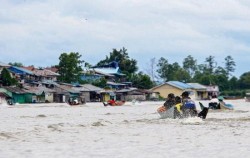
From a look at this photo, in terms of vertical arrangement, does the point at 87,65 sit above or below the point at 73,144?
above

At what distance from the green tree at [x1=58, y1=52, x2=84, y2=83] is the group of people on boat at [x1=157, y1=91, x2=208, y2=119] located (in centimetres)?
5996

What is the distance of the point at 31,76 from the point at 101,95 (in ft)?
43.1

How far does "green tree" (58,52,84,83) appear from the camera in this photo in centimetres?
8175

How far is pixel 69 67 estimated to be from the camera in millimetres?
84562

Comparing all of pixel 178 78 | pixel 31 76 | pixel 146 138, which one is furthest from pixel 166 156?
pixel 178 78

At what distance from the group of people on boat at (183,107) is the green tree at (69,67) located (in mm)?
59965

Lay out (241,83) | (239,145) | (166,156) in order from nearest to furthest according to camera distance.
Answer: (166,156), (239,145), (241,83)

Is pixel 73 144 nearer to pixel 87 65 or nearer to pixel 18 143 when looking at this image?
pixel 18 143

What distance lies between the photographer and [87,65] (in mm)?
96062

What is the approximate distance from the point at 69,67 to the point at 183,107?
6487 cm

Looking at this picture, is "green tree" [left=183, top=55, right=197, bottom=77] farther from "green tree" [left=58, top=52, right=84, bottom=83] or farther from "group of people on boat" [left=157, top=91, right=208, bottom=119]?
"group of people on boat" [left=157, top=91, right=208, bottom=119]

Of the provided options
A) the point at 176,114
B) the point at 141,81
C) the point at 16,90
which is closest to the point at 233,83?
the point at 141,81

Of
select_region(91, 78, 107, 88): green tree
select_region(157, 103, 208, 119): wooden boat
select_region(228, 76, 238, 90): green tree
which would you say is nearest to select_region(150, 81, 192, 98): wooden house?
select_region(91, 78, 107, 88): green tree

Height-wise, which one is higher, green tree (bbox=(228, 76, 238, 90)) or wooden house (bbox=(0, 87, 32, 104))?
green tree (bbox=(228, 76, 238, 90))
